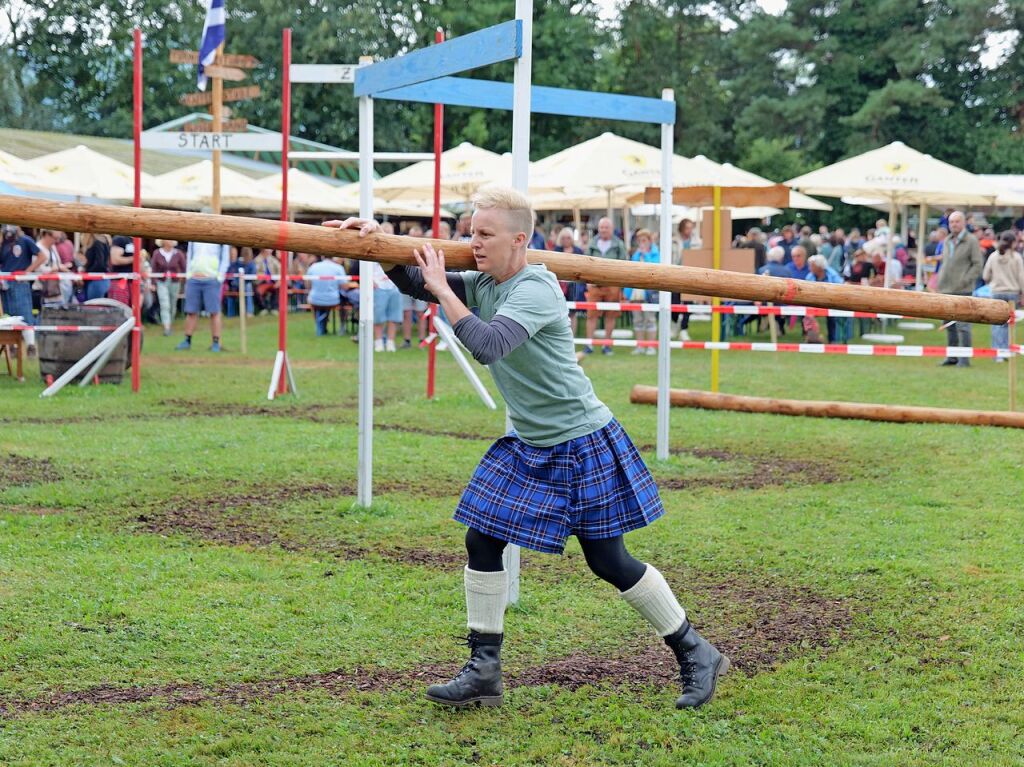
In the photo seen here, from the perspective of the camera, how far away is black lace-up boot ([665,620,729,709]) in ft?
13.6

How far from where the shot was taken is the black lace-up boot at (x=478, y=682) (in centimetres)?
409

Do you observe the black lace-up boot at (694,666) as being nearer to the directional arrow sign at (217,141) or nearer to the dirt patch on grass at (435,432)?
the dirt patch on grass at (435,432)

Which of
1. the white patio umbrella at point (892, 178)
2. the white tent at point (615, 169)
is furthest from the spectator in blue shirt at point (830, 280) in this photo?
the white tent at point (615, 169)

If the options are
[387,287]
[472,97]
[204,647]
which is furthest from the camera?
[387,287]

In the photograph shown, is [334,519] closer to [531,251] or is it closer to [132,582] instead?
[132,582]

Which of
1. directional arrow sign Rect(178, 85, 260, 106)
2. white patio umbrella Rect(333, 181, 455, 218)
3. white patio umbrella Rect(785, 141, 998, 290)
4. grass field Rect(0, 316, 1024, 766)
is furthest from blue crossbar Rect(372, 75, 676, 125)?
white patio umbrella Rect(333, 181, 455, 218)

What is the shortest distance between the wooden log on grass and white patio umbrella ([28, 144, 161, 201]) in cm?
1299

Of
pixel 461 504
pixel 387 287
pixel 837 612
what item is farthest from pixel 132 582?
pixel 387 287

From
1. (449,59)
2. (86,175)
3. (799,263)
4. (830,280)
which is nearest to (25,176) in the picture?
(86,175)

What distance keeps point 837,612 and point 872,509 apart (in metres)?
2.12

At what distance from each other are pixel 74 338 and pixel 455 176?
28.6 feet

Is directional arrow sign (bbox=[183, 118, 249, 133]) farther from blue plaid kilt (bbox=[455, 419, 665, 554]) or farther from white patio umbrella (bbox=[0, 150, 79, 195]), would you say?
blue plaid kilt (bbox=[455, 419, 665, 554])

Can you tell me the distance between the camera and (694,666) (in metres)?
4.20

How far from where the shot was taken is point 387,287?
1628cm
